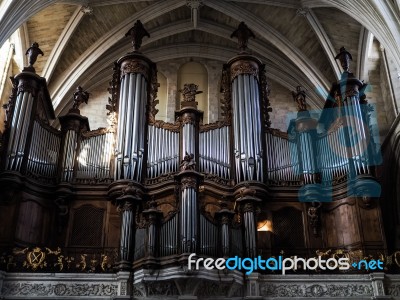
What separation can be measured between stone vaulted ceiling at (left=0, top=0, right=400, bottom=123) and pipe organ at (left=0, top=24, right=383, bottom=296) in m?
4.46

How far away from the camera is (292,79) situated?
82.6 feet

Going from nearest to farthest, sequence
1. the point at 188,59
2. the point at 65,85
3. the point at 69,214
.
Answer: the point at 69,214 → the point at 65,85 → the point at 188,59

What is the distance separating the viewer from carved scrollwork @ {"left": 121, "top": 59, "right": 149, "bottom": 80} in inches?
773

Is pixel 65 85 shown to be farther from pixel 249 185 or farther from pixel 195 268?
pixel 195 268

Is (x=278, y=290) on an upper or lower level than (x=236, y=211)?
lower

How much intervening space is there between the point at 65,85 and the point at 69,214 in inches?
339

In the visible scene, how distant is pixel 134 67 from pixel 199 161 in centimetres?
439

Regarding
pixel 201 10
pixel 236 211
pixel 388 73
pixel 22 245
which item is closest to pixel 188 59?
pixel 201 10

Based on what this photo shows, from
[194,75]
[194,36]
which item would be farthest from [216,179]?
[194,36]

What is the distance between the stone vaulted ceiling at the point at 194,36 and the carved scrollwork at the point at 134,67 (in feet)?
13.3

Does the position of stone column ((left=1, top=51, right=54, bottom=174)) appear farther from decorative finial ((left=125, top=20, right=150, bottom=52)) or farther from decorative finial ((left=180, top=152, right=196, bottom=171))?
decorative finial ((left=180, top=152, right=196, bottom=171))

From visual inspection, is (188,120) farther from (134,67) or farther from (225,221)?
(225,221)

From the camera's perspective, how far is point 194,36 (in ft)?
84.4

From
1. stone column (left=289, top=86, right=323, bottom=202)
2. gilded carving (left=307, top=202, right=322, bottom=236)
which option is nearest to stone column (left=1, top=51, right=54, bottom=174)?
stone column (left=289, top=86, right=323, bottom=202)
